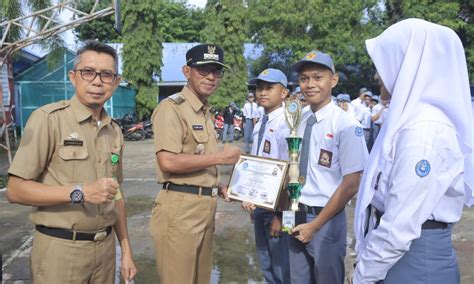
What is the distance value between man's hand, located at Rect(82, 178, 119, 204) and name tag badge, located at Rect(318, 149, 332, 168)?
4.79ft

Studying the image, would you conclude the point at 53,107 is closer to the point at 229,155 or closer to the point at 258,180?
the point at 229,155

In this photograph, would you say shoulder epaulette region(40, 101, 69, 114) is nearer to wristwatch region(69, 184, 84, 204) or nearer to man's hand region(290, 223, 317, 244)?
wristwatch region(69, 184, 84, 204)

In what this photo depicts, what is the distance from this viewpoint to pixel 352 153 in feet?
9.45

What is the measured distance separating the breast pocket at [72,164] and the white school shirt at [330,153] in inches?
57.0

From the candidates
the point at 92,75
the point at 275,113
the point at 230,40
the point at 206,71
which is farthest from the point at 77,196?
the point at 230,40

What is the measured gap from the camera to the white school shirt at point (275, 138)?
377cm

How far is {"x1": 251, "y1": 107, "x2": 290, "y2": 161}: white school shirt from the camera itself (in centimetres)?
377

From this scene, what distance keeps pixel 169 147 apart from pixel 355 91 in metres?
22.4

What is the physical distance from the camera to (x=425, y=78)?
73.0 inches

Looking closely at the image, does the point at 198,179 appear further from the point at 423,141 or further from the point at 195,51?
the point at 423,141

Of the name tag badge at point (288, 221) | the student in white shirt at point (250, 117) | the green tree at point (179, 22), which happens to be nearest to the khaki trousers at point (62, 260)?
the name tag badge at point (288, 221)

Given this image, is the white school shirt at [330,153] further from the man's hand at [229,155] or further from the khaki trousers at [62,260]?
the khaki trousers at [62,260]

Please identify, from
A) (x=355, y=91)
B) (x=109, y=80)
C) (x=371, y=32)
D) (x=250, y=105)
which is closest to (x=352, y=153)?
(x=109, y=80)

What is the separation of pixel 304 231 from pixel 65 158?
4.96 feet
